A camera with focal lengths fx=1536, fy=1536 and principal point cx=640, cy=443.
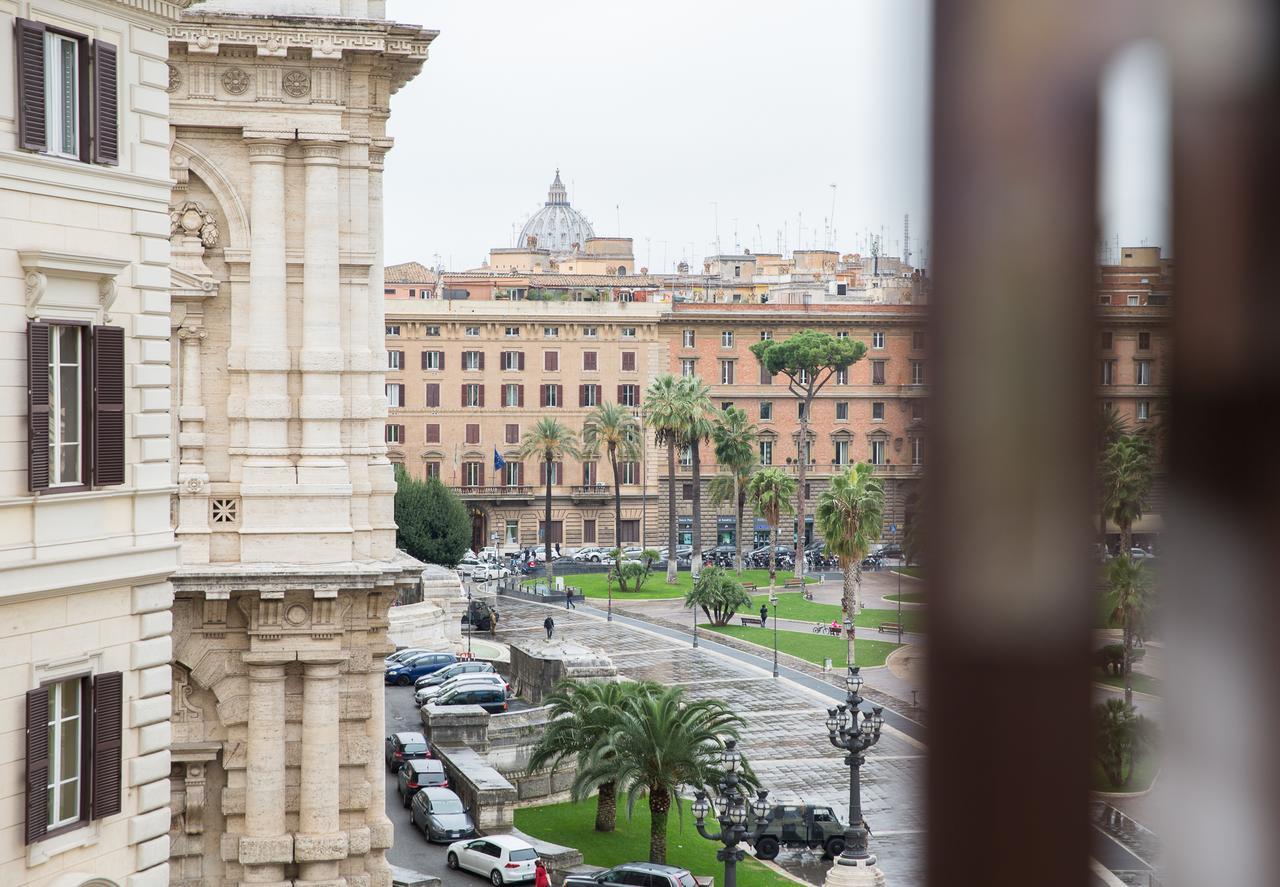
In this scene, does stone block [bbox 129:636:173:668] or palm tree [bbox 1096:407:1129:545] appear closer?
palm tree [bbox 1096:407:1129:545]

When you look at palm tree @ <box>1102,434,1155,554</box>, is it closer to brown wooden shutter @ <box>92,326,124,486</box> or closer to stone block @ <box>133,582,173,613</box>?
brown wooden shutter @ <box>92,326,124,486</box>

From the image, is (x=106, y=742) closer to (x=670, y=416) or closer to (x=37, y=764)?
(x=37, y=764)

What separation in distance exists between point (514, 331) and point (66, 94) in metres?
66.2

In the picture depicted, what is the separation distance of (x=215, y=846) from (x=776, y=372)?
61.1 meters

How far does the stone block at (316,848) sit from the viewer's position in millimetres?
17672

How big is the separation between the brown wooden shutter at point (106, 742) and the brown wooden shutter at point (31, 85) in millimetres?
3862

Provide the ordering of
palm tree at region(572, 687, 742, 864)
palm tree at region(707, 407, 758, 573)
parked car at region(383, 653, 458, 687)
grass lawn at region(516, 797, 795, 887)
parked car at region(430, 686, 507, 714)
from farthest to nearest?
palm tree at region(707, 407, 758, 573), parked car at region(383, 653, 458, 687), parked car at region(430, 686, 507, 714), grass lawn at region(516, 797, 795, 887), palm tree at region(572, 687, 742, 864)

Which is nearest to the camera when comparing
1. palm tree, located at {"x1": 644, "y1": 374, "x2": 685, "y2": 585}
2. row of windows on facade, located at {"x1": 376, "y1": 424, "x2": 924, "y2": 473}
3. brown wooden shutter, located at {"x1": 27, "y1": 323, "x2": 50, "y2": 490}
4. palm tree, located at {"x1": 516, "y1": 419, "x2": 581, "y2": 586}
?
brown wooden shutter, located at {"x1": 27, "y1": 323, "x2": 50, "y2": 490}

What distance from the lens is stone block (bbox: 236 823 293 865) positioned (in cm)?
1752

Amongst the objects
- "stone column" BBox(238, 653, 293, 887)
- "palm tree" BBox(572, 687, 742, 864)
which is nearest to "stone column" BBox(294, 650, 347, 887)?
"stone column" BBox(238, 653, 293, 887)

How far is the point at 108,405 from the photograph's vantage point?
11258mm

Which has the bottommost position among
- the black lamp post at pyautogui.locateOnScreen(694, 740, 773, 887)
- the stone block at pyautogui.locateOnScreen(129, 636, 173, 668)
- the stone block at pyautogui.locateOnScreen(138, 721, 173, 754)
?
the black lamp post at pyautogui.locateOnScreen(694, 740, 773, 887)

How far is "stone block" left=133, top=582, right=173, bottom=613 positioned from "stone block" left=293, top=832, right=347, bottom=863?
6.53 metres

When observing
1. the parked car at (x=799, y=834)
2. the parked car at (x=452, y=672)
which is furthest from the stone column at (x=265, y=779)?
the parked car at (x=452, y=672)
